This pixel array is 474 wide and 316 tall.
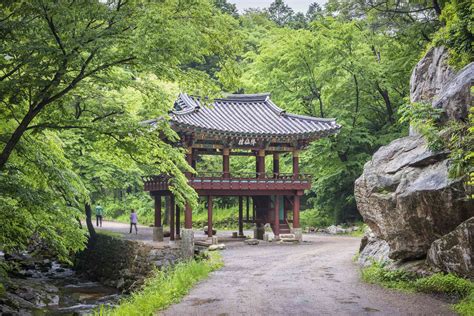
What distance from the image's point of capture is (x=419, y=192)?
11227 millimetres

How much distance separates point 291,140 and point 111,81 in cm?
1758

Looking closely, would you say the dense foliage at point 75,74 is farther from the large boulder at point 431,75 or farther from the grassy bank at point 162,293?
the large boulder at point 431,75

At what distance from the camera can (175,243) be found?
24.3m

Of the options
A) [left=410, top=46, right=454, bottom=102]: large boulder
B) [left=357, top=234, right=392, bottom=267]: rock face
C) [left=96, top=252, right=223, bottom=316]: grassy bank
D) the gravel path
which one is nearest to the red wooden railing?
the gravel path

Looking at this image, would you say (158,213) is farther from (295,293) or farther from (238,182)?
(295,293)

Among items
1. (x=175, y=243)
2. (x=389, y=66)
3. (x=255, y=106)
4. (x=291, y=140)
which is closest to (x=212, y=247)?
(x=175, y=243)

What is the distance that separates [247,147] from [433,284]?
53.1 ft

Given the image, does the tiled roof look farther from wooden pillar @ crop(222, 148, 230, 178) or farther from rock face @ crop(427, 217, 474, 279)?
rock face @ crop(427, 217, 474, 279)

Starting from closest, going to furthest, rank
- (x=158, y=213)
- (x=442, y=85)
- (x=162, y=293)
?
(x=162, y=293) → (x=442, y=85) → (x=158, y=213)

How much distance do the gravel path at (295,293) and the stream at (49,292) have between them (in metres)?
3.49

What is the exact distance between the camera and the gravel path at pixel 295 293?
9703mm

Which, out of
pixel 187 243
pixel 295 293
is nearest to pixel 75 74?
pixel 295 293

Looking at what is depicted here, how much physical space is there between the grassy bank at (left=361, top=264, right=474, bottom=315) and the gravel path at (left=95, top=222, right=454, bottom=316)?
27 cm

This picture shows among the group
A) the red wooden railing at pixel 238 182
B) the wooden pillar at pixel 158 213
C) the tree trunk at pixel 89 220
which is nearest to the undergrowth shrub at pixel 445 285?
the red wooden railing at pixel 238 182
